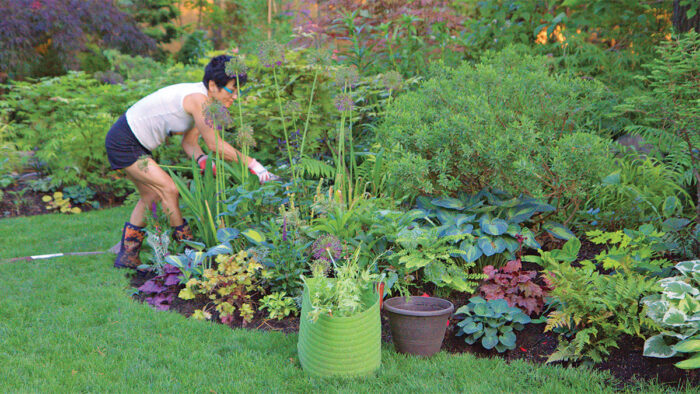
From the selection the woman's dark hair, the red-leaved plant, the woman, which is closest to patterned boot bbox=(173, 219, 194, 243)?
the woman

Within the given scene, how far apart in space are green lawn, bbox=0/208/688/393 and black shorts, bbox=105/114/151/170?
3.03ft

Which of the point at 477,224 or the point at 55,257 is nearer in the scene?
the point at 477,224

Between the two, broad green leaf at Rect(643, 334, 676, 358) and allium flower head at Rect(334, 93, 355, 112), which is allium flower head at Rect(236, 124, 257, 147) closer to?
allium flower head at Rect(334, 93, 355, 112)

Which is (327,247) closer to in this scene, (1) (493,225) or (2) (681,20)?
(1) (493,225)

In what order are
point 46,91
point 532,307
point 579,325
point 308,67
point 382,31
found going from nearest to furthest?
point 579,325 → point 532,307 → point 308,67 → point 382,31 → point 46,91

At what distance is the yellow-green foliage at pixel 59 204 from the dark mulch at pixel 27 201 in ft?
0.23

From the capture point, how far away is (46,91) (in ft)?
22.9

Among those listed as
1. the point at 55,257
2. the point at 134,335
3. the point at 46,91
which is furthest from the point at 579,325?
the point at 46,91

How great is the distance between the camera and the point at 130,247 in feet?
13.2

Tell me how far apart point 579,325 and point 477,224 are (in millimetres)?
Result: 921

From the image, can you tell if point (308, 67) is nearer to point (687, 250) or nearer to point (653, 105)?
point (653, 105)

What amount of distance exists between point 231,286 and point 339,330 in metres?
1.01

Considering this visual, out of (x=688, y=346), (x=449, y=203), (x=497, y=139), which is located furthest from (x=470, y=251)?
(x=688, y=346)

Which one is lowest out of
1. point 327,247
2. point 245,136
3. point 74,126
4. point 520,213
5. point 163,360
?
point 163,360
